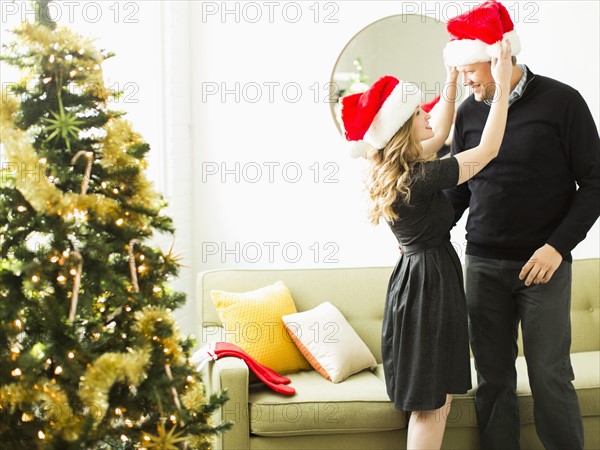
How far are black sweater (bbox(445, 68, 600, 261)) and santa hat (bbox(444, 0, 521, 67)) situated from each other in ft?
A: 0.73

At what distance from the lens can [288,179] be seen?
412 centimetres

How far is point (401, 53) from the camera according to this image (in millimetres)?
3910

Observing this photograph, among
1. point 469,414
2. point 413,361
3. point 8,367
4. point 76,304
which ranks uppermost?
point 76,304

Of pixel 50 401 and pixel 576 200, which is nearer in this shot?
pixel 50 401

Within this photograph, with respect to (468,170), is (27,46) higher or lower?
higher

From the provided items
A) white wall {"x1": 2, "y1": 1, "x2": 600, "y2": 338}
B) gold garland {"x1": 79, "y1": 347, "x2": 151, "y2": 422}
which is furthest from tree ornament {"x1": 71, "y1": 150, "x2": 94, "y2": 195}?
white wall {"x1": 2, "y1": 1, "x2": 600, "y2": 338}

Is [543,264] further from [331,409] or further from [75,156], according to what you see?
[75,156]

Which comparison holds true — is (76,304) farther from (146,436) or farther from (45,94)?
(45,94)

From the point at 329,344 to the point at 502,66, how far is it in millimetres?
1256

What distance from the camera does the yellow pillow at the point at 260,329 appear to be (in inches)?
115

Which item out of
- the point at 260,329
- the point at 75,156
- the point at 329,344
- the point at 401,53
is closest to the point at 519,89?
the point at 329,344

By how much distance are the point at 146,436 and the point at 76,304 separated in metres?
0.36

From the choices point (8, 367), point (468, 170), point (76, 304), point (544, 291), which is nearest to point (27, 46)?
point (76, 304)

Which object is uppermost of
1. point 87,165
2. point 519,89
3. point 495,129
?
point 519,89
